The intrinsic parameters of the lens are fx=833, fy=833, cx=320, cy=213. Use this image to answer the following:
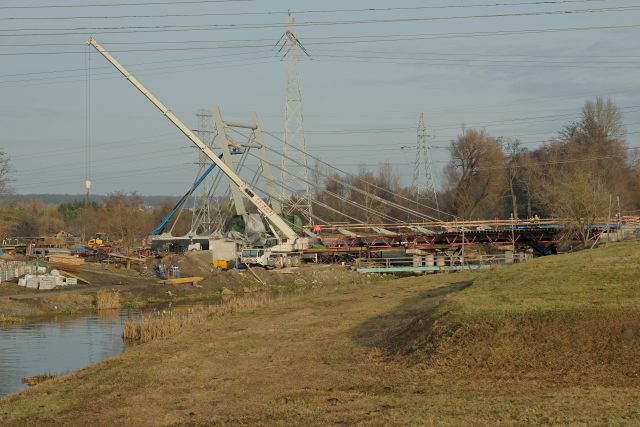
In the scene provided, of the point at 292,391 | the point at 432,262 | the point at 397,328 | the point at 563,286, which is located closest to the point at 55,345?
the point at 397,328

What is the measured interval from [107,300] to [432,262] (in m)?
28.9

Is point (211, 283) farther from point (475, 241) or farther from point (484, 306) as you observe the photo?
point (484, 306)

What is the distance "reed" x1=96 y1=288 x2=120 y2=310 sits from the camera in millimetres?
52125

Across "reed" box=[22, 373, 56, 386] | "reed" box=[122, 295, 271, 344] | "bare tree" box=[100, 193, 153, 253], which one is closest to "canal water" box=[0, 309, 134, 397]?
"reed" box=[22, 373, 56, 386]

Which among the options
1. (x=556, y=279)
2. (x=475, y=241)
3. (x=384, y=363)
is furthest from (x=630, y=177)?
(x=384, y=363)

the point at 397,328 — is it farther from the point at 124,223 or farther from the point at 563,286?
the point at 124,223

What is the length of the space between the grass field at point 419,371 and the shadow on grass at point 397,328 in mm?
111

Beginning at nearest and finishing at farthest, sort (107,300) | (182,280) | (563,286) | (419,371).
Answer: (419,371)
(563,286)
(107,300)
(182,280)

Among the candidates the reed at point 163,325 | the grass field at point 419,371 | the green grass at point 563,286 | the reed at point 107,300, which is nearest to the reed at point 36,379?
the grass field at point 419,371

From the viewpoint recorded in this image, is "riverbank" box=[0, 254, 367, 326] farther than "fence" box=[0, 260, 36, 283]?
No

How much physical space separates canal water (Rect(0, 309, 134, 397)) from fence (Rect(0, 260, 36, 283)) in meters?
13.6

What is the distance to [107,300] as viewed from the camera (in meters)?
52.7

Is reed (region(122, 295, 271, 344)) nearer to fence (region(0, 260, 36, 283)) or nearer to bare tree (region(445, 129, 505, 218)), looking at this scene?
fence (region(0, 260, 36, 283))

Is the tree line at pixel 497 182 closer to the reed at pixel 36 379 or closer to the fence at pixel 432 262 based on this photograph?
the fence at pixel 432 262
